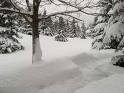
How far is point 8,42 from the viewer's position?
18.6 meters

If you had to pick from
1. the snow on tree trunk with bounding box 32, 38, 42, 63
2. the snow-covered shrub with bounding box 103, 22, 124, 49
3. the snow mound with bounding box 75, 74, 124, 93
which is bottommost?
the snow mound with bounding box 75, 74, 124, 93

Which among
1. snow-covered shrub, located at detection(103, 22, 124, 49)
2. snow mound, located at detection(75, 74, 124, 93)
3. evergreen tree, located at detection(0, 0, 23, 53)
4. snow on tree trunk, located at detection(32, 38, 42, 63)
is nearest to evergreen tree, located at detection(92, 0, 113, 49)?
snow-covered shrub, located at detection(103, 22, 124, 49)

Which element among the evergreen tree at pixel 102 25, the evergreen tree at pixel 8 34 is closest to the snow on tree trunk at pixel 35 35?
the evergreen tree at pixel 102 25

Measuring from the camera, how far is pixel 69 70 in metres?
8.53

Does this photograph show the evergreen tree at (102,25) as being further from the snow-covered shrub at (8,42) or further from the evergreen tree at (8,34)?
the snow-covered shrub at (8,42)

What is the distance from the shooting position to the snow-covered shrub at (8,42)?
18.3m

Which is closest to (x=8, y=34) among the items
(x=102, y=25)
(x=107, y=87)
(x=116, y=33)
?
(x=102, y=25)

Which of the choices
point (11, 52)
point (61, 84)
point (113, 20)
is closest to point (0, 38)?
point (11, 52)

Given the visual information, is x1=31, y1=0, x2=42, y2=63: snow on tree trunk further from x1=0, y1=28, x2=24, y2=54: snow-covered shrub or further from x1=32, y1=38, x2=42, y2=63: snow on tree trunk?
x1=0, y1=28, x2=24, y2=54: snow-covered shrub

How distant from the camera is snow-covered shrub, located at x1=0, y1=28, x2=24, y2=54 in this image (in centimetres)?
1831

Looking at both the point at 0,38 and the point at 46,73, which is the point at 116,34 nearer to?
the point at 46,73

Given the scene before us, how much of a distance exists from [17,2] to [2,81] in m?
3.85

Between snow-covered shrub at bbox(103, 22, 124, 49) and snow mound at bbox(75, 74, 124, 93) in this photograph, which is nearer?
snow mound at bbox(75, 74, 124, 93)

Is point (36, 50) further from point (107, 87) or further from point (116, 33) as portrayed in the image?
point (107, 87)
